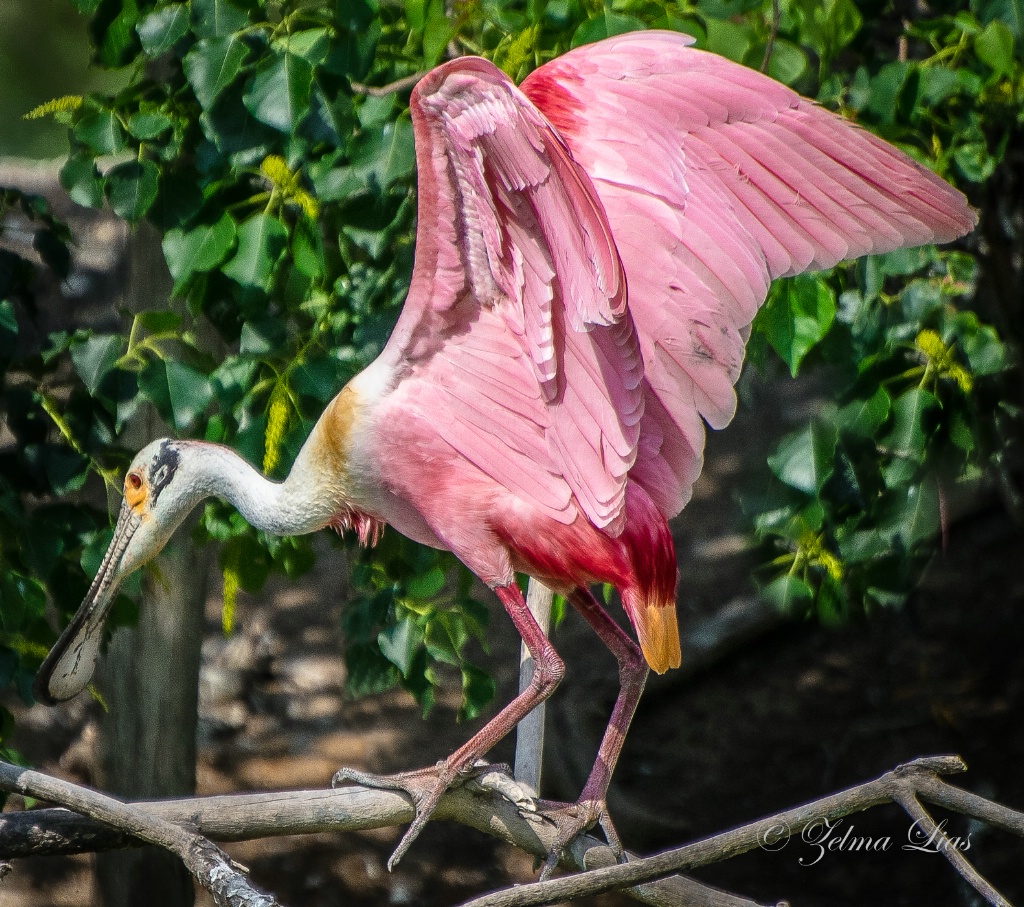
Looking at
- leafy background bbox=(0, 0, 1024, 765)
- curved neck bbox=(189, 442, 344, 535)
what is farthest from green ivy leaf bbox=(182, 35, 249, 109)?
curved neck bbox=(189, 442, 344, 535)

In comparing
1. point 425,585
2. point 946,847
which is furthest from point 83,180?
point 946,847

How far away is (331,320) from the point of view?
247 cm

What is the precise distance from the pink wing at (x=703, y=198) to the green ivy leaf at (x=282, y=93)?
0.34 m

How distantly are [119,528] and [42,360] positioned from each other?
37cm

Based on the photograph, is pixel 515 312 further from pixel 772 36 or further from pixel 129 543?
pixel 129 543

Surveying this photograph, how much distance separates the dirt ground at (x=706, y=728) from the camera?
405 centimetres

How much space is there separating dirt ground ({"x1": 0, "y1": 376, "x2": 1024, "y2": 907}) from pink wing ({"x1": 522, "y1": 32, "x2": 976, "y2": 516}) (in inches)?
80.1

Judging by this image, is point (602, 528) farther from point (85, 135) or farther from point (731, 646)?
point (731, 646)

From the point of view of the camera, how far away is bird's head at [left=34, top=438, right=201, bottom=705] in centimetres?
232

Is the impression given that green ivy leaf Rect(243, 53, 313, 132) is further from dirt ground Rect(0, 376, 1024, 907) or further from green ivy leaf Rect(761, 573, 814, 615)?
dirt ground Rect(0, 376, 1024, 907)

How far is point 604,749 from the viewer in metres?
2.17

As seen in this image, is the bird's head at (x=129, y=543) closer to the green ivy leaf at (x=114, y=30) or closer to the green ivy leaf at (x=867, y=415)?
the green ivy leaf at (x=114, y=30)

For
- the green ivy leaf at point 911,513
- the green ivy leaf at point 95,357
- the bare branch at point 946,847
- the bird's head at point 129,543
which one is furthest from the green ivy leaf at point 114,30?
the bare branch at point 946,847

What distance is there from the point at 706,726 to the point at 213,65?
9.77 ft
